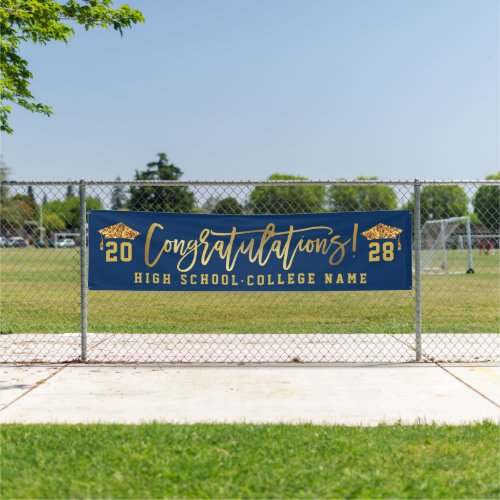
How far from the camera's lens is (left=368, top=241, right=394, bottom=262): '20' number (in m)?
7.39

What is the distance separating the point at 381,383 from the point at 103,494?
3.43 m

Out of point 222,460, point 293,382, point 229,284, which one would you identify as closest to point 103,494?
point 222,460

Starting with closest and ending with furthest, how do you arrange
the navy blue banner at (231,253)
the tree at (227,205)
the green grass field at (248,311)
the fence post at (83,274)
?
1. the fence post at (83,274)
2. the navy blue banner at (231,253)
3. the green grass field at (248,311)
4. the tree at (227,205)

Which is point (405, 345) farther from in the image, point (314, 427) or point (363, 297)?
A: point (363, 297)

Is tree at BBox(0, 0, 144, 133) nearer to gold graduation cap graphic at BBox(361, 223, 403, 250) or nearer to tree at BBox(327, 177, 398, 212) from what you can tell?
gold graduation cap graphic at BBox(361, 223, 403, 250)

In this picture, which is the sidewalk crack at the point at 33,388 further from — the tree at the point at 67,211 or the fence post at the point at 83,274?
the tree at the point at 67,211

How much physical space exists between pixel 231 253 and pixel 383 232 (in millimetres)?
1709

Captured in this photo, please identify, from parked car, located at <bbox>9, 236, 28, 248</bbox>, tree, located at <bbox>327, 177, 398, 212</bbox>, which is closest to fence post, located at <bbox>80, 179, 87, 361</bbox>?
parked car, located at <bbox>9, 236, 28, 248</bbox>

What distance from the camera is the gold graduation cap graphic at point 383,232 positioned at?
743 centimetres

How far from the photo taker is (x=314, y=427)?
477cm

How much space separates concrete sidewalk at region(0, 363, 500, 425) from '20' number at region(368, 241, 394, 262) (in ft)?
3.84

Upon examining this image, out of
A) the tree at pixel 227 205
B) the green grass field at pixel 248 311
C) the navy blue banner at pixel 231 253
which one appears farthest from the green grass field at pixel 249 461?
the tree at pixel 227 205

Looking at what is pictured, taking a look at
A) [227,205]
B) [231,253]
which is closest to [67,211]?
[227,205]

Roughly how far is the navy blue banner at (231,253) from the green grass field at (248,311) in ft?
7.74
